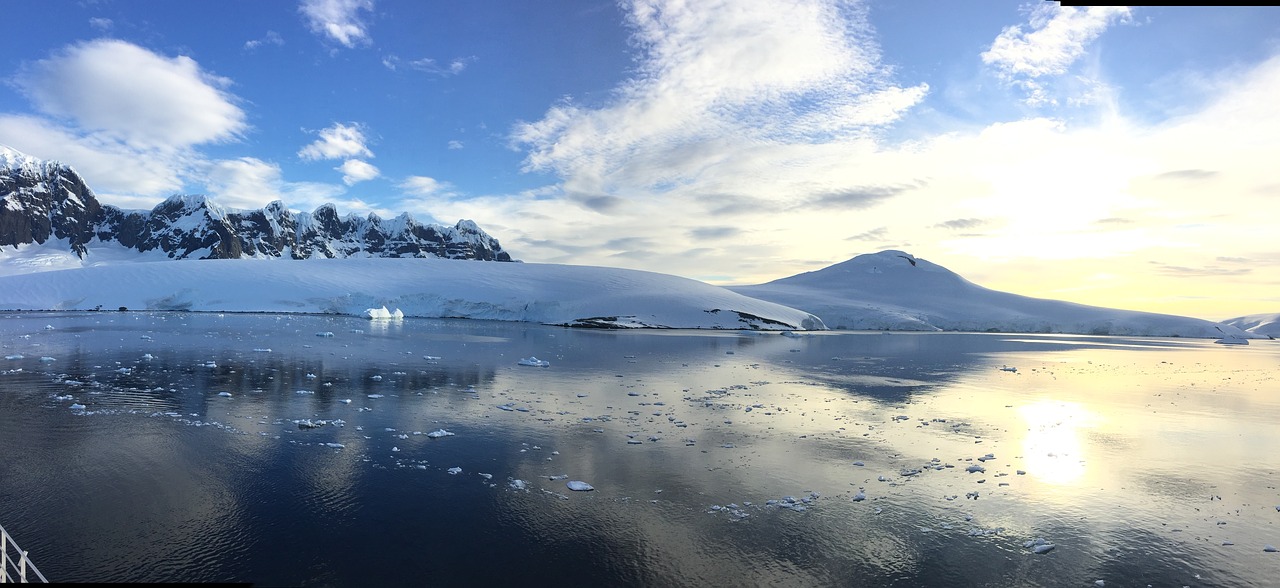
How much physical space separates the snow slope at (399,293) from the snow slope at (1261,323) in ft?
380

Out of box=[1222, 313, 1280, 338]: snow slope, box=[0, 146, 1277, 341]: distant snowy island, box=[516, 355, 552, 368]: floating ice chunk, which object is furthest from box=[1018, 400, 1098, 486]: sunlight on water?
box=[1222, 313, 1280, 338]: snow slope

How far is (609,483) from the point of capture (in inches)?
316

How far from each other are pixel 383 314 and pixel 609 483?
2207 inches

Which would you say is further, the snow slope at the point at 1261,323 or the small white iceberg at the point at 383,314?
the snow slope at the point at 1261,323

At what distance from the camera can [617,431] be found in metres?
11.0

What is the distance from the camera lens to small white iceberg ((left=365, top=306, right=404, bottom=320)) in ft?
179

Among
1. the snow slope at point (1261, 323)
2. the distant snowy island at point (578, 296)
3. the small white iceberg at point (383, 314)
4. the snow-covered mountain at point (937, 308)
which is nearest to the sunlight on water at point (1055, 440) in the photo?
the distant snowy island at point (578, 296)

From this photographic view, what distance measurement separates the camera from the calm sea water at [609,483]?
569cm

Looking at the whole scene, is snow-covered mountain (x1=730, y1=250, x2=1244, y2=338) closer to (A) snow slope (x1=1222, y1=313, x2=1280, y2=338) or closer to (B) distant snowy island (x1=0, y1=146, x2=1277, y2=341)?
(B) distant snowy island (x1=0, y1=146, x2=1277, y2=341)

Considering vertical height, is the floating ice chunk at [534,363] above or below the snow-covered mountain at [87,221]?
below

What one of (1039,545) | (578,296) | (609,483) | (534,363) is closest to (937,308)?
(578,296)

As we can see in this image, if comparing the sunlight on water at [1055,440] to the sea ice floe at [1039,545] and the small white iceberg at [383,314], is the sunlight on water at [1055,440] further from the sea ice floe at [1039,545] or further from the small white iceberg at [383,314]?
the small white iceberg at [383,314]

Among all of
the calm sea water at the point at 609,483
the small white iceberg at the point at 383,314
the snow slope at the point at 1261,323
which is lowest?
the calm sea water at the point at 609,483

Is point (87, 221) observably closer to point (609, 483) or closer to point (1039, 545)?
point (609, 483)
